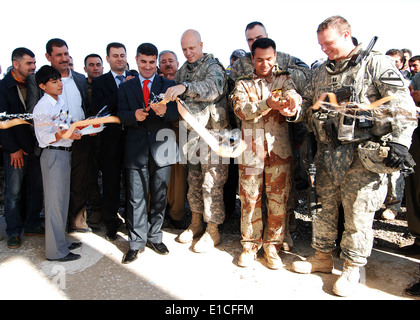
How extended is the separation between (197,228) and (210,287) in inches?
46.8

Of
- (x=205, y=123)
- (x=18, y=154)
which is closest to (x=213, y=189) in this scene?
(x=205, y=123)

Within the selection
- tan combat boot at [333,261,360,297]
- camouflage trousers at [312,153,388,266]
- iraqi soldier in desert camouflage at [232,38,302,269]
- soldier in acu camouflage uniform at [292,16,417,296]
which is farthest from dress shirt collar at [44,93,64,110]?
tan combat boot at [333,261,360,297]

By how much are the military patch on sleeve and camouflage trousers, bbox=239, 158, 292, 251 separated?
120cm

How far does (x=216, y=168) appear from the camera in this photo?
12.8 ft

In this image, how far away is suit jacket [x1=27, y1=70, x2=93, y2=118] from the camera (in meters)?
4.00

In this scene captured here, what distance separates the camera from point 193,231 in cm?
426

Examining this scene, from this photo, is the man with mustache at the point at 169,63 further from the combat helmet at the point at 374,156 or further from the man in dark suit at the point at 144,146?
the combat helmet at the point at 374,156

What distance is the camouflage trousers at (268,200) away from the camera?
3.46 meters

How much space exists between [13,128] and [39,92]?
548 millimetres

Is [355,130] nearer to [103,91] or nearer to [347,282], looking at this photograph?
[347,282]

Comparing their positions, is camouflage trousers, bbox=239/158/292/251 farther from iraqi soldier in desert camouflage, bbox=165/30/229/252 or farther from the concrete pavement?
iraqi soldier in desert camouflage, bbox=165/30/229/252
